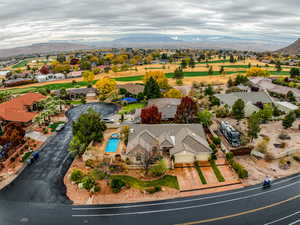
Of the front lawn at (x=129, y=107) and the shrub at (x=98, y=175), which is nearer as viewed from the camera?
the shrub at (x=98, y=175)

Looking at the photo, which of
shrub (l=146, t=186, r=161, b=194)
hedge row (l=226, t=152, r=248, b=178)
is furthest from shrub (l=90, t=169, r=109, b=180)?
hedge row (l=226, t=152, r=248, b=178)

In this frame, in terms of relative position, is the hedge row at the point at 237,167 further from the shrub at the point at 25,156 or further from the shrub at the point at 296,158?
the shrub at the point at 25,156

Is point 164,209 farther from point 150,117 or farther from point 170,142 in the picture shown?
point 150,117

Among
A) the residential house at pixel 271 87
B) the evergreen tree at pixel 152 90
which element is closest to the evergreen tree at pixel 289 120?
the residential house at pixel 271 87

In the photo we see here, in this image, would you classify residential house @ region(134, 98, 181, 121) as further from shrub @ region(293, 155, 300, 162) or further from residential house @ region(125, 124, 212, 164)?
→ shrub @ region(293, 155, 300, 162)

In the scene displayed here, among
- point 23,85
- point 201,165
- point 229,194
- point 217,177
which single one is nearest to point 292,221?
point 229,194
